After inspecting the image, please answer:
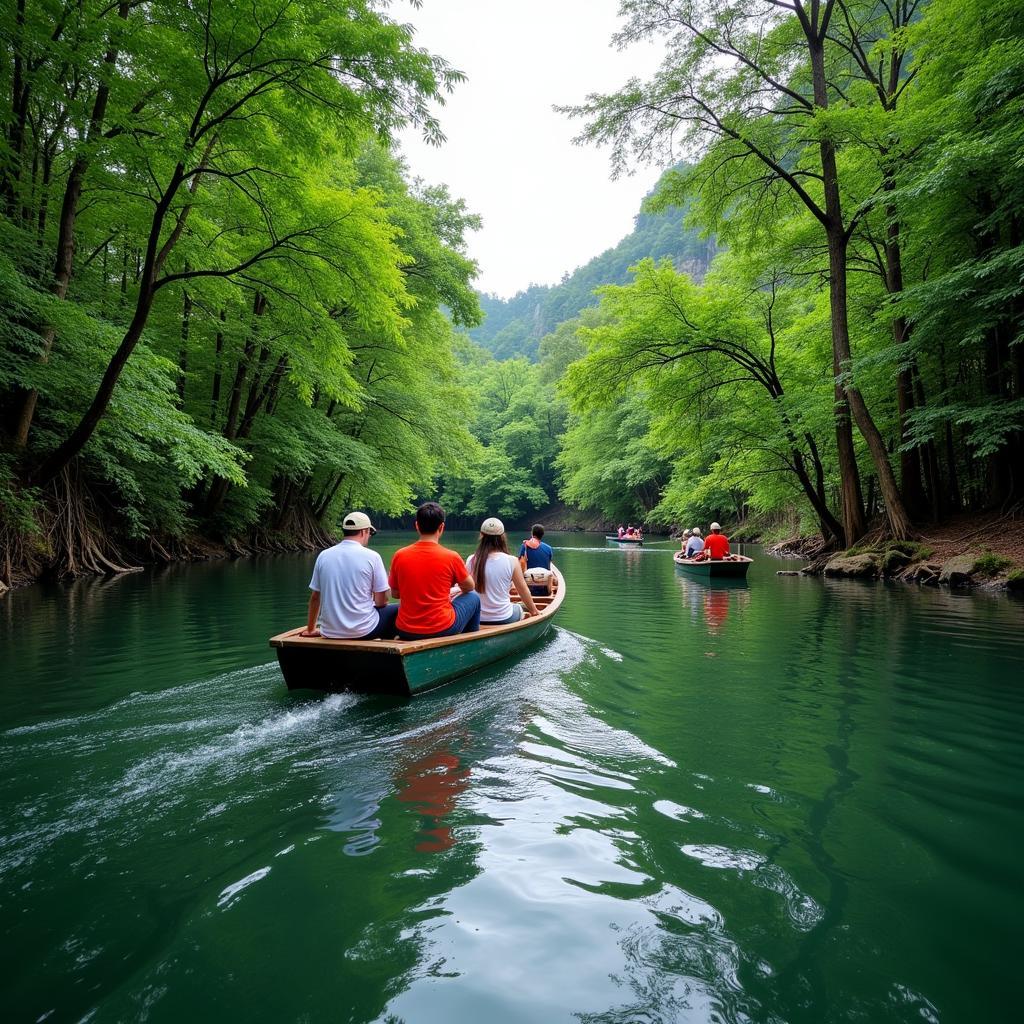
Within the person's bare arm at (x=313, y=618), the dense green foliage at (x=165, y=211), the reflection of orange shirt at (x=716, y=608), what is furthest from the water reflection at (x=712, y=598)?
the dense green foliage at (x=165, y=211)

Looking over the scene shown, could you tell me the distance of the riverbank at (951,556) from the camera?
10359mm

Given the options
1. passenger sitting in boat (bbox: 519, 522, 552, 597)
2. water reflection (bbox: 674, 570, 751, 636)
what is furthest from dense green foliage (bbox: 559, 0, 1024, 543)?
passenger sitting in boat (bbox: 519, 522, 552, 597)

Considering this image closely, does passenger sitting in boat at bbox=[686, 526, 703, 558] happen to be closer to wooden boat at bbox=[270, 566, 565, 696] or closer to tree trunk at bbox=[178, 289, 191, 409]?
wooden boat at bbox=[270, 566, 565, 696]

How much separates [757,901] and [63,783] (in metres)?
3.17

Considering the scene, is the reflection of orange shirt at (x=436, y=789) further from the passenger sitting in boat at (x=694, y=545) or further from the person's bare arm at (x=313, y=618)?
the passenger sitting in boat at (x=694, y=545)

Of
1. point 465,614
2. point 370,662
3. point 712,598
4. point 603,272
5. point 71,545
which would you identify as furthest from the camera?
point 603,272

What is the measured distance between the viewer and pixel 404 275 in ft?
46.4

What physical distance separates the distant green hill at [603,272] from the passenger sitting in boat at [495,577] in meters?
77.0

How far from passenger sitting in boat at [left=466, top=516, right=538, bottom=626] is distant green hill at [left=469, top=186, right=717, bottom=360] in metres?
77.0

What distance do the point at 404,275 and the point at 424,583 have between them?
11461 mm

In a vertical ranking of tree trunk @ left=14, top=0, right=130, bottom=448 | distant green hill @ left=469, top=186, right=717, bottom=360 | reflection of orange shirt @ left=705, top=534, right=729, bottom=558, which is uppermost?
distant green hill @ left=469, top=186, right=717, bottom=360

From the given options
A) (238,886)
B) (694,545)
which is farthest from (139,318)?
(694,545)

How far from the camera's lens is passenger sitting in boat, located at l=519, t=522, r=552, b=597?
29.9 feet

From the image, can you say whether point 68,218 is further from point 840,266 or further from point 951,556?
point 951,556
